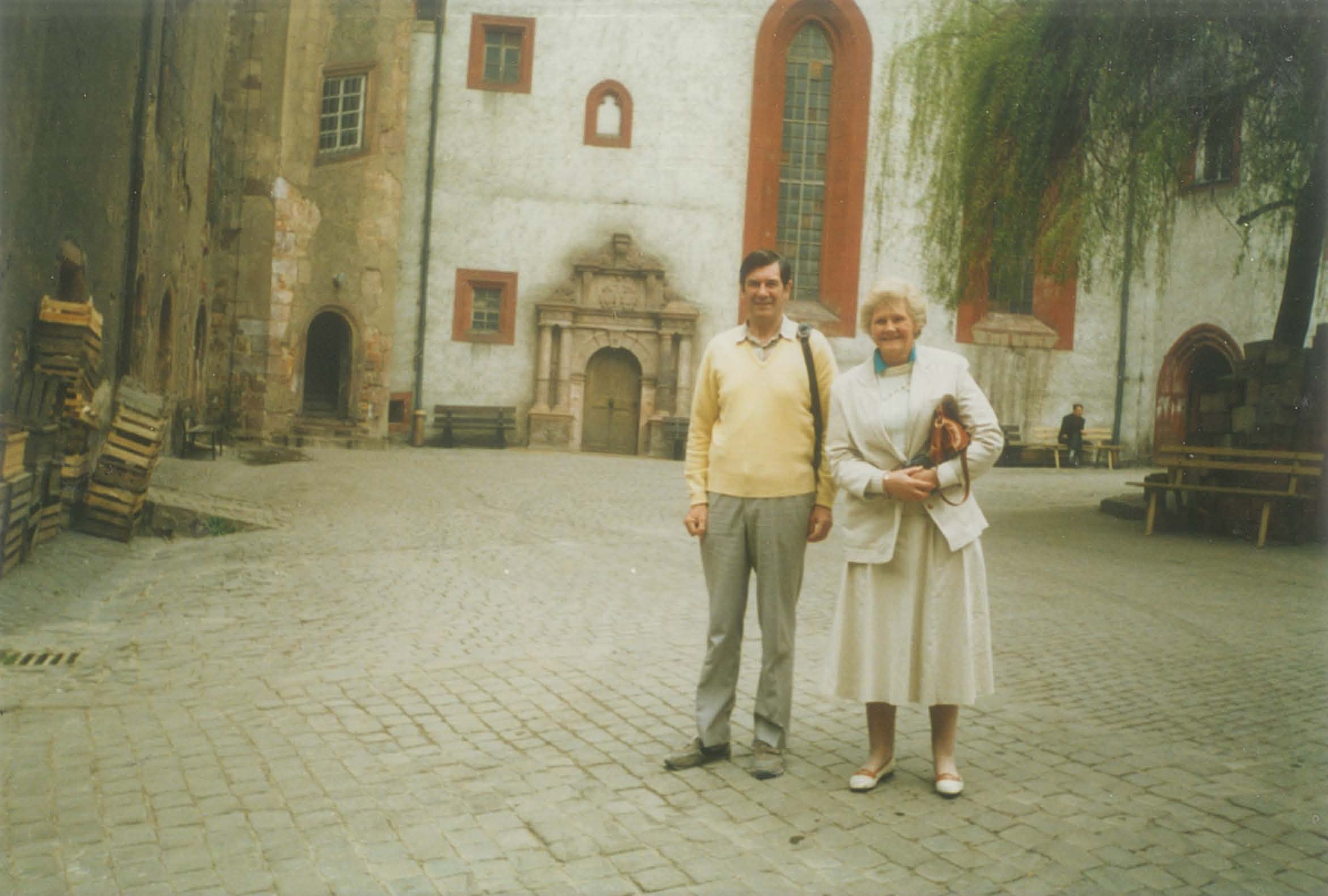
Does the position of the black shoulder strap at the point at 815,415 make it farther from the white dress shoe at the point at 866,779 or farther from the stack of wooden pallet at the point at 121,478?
the stack of wooden pallet at the point at 121,478

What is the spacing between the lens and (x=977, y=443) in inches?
159

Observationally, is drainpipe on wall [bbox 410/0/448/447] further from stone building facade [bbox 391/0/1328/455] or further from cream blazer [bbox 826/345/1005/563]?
cream blazer [bbox 826/345/1005/563]

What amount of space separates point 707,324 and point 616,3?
7.38 meters

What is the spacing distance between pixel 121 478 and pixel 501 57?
1830 centimetres

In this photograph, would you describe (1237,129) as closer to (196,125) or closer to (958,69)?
(958,69)

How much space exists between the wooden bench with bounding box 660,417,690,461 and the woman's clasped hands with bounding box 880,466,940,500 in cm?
2199

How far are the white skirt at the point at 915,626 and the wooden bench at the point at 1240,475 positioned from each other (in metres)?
9.47

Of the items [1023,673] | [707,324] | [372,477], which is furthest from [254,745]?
[707,324]

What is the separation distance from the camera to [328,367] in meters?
24.4

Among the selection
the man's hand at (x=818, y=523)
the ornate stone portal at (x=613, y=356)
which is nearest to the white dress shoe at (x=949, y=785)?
the man's hand at (x=818, y=523)

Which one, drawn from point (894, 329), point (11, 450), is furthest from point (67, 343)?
point (894, 329)

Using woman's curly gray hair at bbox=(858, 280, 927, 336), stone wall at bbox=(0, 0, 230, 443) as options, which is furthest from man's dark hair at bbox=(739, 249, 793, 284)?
stone wall at bbox=(0, 0, 230, 443)

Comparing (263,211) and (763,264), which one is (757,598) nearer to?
(763,264)

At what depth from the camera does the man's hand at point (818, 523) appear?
4402 mm
